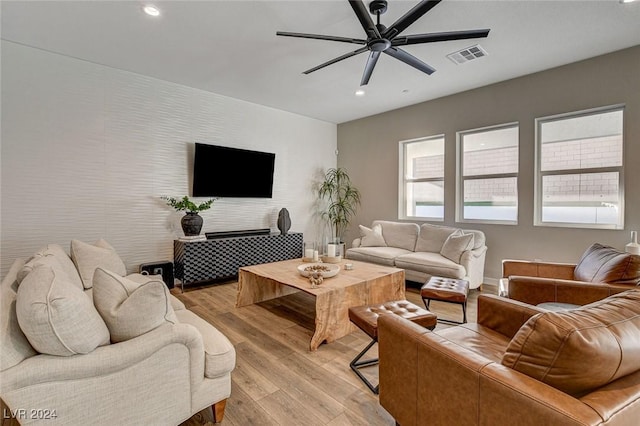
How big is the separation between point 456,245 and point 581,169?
1.82 meters

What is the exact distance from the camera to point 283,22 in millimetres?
2863

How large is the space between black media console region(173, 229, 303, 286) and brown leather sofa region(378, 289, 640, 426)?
351cm

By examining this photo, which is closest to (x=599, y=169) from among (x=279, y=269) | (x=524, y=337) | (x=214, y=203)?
(x=524, y=337)

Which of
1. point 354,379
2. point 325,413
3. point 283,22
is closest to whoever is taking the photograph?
point 325,413

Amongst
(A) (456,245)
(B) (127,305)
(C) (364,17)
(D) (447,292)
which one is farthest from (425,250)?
(B) (127,305)

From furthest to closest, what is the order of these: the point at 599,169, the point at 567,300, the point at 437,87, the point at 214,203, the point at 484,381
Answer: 1. the point at 214,203
2. the point at 437,87
3. the point at 599,169
4. the point at 567,300
5. the point at 484,381

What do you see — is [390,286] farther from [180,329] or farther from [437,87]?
[437,87]

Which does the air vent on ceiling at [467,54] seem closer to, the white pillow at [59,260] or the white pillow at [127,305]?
the white pillow at [127,305]

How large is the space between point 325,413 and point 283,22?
327 cm

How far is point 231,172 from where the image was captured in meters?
4.85

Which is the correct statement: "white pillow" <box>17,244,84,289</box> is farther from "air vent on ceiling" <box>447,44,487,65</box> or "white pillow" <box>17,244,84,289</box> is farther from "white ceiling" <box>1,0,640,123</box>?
"air vent on ceiling" <box>447,44,487,65</box>

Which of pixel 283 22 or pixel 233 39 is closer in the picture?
pixel 283 22

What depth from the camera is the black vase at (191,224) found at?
4141mm

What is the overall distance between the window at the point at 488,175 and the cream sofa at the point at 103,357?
433 centimetres
